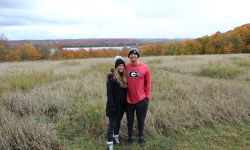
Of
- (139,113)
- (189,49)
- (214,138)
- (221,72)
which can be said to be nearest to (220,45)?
(189,49)

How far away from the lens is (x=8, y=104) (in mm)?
7285

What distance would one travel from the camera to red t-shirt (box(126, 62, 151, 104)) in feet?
17.9

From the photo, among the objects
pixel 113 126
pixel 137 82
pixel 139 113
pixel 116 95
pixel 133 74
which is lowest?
pixel 113 126

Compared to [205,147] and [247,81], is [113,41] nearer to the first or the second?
[247,81]

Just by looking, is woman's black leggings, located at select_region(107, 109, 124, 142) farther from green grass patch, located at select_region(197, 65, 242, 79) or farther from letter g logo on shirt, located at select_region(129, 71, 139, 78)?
green grass patch, located at select_region(197, 65, 242, 79)

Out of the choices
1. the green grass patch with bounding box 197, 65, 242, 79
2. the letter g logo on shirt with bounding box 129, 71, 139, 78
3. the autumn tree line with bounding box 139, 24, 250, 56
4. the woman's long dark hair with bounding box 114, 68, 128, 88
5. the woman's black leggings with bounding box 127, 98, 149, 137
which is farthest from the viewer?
the autumn tree line with bounding box 139, 24, 250, 56

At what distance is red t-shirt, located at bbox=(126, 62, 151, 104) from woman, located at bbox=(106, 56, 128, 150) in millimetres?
94

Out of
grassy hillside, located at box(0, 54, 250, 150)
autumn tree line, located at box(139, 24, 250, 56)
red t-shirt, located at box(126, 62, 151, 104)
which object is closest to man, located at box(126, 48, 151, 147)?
red t-shirt, located at box(126, 62, 151, 104)

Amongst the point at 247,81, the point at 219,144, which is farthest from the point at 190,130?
the point at 247,81

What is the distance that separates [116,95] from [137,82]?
1.46ft

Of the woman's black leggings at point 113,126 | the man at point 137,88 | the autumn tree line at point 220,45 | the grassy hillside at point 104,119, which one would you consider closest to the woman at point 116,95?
the woman's black leggings at point 113,126

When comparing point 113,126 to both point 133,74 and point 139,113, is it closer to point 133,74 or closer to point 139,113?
point 139,113

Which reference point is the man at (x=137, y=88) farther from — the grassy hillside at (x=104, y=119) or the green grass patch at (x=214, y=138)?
the green grass patch at (x=214, y=138)

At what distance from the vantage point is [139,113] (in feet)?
18.8
